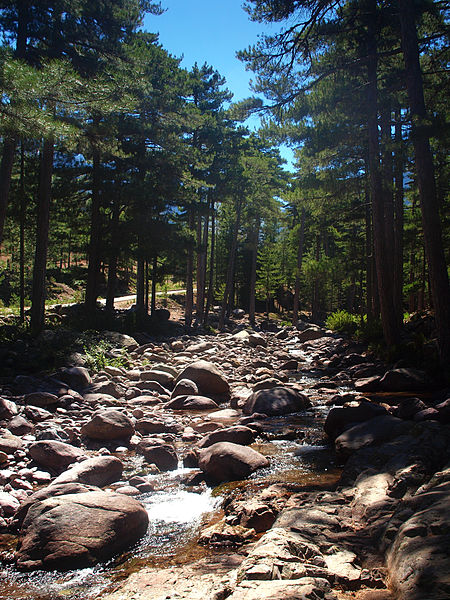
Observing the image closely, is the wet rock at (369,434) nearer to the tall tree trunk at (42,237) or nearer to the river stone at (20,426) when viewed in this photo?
the river stone at (20,426)

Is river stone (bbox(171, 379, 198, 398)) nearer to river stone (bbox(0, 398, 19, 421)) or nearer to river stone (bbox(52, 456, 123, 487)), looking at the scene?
river stone (bbox(0, 398, 19, 421))

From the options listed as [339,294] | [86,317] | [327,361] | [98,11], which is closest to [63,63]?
[98,11]

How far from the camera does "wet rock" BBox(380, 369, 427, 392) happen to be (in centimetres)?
943

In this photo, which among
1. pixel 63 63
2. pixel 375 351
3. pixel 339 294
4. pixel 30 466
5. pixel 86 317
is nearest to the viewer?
pixel 30 466

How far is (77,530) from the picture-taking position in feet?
11.7

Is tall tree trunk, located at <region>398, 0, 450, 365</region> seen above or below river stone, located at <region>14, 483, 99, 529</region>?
above

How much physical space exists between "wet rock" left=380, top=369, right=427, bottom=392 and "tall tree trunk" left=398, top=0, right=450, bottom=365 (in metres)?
0.64

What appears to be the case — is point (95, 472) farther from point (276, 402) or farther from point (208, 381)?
point (208, 381)

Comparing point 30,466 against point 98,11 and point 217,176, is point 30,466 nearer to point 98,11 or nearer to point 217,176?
point 98,11

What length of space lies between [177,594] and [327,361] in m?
13.4

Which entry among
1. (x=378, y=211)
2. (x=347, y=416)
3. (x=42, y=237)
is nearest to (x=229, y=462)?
(x=347, y=416)

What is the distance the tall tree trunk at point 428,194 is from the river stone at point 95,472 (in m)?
7.08

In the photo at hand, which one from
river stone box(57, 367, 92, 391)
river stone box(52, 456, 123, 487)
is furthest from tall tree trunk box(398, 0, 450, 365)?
river stone box(57, 367, 92, 391)

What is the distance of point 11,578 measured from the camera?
3.24 meters
